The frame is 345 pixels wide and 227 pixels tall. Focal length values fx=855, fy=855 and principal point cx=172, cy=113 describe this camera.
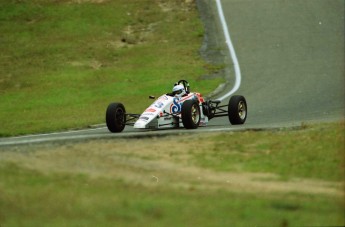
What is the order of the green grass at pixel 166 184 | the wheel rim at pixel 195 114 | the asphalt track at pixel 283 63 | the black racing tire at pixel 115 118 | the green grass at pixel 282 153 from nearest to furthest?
the green grass at pixel 166 184
the green grass at pixel 282 153
the wheel rim at pixel 195 114
the black racing tire at pixel 115 118
the asphalt track at pixel 283 63

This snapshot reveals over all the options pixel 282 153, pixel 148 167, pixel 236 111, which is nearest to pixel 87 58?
pixel 236 111

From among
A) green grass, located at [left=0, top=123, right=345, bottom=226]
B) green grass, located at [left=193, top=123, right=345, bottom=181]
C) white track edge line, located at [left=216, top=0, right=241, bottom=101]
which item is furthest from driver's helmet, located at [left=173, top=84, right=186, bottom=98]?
white track edge line, located at [left=216, top=0, right=241, bottom=101]

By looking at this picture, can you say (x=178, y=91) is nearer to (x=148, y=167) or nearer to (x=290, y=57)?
(x=148, y=167)

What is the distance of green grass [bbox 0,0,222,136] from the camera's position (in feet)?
110

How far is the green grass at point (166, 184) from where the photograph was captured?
35.3 feet

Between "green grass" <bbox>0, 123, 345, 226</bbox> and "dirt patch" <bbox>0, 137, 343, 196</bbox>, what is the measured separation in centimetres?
2

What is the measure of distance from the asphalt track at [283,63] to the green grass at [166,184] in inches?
107

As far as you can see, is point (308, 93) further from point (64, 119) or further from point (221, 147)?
point (221, 147)

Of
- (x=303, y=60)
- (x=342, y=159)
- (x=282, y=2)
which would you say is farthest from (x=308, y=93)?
(x=282, y=2)

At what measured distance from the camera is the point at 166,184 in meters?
13.2

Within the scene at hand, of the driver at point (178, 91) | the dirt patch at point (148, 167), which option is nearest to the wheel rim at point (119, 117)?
the driver at point (178, 91)

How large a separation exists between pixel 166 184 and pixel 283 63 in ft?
92.3

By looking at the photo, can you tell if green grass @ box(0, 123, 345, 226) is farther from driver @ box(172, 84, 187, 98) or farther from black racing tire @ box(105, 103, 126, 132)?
driver @ box(172, 84, 187, 98)

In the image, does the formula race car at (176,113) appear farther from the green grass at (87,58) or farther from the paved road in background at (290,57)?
the green grass at (87,58)
